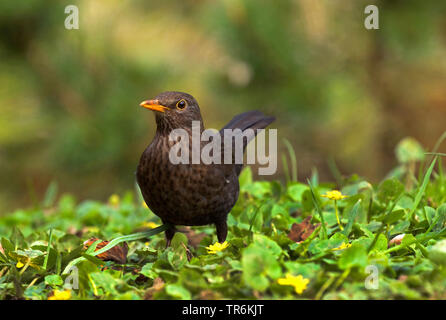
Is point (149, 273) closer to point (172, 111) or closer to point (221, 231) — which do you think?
point (221, 231)

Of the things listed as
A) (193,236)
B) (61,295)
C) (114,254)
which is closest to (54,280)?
(61,295)

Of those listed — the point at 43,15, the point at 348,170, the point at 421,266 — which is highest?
the point at 43,15

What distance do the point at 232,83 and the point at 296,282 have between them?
12.7 feet

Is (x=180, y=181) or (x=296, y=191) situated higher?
(x=180, y=181)

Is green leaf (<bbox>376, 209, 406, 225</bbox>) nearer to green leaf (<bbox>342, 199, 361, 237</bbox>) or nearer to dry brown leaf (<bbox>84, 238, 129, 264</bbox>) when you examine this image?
green leaf (<bbox>342, 199, 361, 237</bbox>)

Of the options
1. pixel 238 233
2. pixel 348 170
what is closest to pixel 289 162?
pixel 348 170

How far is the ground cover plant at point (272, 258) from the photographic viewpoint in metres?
1.89

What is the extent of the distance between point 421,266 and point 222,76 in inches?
154

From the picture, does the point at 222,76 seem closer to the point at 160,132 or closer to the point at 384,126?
the point at 384,126

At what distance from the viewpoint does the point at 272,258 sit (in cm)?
192

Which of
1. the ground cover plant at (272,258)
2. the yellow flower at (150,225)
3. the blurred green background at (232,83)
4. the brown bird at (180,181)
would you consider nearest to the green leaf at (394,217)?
the ground cover plant at (272,258)

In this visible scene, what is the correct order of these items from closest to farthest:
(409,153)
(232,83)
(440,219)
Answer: (440,219) < (409,153) < (232,83)

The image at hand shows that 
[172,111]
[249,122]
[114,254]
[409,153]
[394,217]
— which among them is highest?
[172,111]

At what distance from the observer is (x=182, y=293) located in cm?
189
